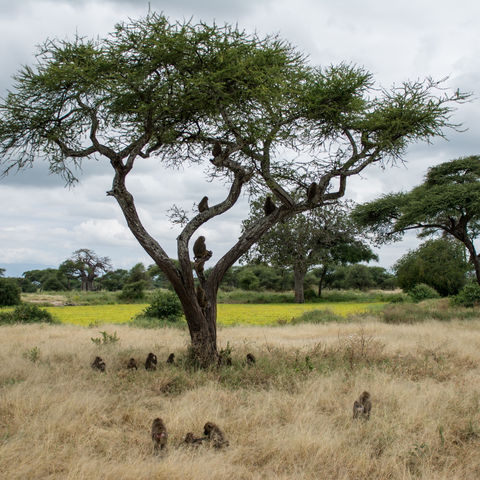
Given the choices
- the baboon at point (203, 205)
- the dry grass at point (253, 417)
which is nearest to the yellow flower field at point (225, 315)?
the baboon at point (203, 205)

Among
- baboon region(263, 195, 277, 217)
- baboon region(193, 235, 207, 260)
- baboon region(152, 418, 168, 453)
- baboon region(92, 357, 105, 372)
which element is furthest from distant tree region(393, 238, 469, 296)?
baboon region(152, 418, 168, 453)

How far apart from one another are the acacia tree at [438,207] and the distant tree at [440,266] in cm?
961

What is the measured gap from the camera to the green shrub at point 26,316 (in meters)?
20.4

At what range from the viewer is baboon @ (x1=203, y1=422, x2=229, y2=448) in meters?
5.05

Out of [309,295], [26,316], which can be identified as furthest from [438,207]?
[309,295]

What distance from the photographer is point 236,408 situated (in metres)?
6.40

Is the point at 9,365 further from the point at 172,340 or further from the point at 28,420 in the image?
the point at 172,340

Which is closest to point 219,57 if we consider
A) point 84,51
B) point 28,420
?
point 84,51

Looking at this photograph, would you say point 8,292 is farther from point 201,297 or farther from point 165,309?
point 201,297

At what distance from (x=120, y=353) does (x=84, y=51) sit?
6.90m

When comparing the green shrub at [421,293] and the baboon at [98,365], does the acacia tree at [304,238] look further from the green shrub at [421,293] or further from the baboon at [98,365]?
the baboon at [98,365]

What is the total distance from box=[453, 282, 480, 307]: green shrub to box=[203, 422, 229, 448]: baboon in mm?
22169

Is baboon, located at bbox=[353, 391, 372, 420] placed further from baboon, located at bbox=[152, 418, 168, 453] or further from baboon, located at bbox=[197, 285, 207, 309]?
baboon, located at bbox=[197, 285, 207, 309]

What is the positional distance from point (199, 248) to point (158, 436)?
4.94m
